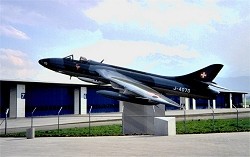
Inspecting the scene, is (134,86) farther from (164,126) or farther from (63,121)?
(63,121)

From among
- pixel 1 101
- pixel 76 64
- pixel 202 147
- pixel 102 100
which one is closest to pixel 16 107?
pixel 1 101

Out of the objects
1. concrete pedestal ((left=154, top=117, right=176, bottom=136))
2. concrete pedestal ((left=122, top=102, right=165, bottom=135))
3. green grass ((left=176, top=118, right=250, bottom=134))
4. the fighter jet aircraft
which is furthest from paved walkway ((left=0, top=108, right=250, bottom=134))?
the fighter jet aircraft

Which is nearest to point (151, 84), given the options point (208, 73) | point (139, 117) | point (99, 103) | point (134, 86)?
point (134, 86)

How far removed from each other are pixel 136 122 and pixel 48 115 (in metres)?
32.5

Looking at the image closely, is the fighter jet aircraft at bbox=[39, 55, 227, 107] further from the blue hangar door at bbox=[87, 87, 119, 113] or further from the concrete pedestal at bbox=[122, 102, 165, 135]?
the blue hangar door at bbox=[87, 87, 119, 113]

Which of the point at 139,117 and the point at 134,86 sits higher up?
the point at 134,86

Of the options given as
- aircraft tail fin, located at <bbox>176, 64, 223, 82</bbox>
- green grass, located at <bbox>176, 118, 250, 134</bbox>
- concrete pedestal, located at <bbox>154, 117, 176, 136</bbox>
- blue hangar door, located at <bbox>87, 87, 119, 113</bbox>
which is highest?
aircraft tail fin, located at <bbox>176, 64, 223, 82</bbox>

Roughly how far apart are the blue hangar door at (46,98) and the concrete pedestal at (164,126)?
29.5 metres

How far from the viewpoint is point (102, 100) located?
56625 millimetres

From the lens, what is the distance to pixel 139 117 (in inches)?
934

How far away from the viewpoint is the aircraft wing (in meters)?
17.4

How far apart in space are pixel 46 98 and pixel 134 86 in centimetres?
3497

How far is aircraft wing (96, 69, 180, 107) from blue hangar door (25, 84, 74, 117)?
29.1m

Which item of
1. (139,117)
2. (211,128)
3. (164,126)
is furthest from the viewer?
(211,128)
